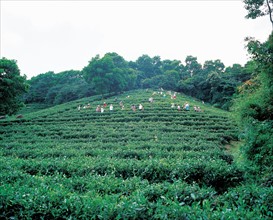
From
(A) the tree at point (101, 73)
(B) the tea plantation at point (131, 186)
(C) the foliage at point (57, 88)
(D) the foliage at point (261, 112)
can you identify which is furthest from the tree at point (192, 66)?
(D) the foliage at point (261, 112)

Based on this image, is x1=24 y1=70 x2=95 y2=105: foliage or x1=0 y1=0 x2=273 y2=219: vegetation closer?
x1=0 y1=0 x2=273 y2=219: vegetation

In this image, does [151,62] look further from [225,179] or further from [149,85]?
[225,179]

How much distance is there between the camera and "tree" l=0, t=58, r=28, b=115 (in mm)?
23400

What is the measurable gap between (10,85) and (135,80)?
140ft

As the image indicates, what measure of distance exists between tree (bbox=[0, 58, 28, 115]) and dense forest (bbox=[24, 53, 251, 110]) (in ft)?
64.2

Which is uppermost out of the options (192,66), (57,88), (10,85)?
(192,66)

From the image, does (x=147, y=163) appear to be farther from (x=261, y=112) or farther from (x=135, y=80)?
(x=135, y=80)

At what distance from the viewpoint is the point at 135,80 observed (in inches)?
2499

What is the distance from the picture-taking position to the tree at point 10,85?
23.4 meters

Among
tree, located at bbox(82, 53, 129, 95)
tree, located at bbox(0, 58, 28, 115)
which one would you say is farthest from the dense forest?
tree, located at bbox(0, 58, 28, 115)

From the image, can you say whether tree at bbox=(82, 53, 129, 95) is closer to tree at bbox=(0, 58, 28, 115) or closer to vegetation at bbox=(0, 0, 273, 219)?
vegetation at bbox=(0, 0, 273, 219)

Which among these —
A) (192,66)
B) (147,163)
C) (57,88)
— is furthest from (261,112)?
(192,66)

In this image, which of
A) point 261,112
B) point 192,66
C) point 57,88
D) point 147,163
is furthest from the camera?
point 192,66

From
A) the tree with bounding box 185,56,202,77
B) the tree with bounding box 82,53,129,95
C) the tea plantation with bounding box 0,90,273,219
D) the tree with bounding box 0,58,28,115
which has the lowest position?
the tea plantation with bounding box 0,90,273,219
